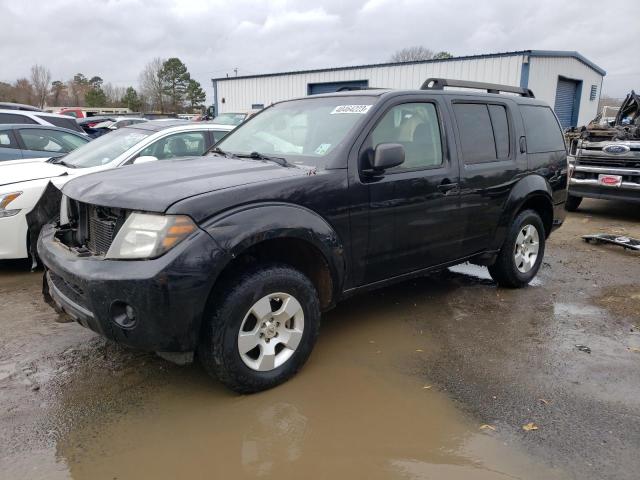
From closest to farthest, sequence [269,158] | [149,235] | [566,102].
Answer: [149,235]
[269,158]
[566,102]

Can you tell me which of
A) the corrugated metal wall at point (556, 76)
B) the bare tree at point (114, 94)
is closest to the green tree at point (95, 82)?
the bare tree at point (114, 94)

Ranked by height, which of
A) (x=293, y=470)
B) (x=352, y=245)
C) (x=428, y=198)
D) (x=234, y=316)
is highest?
(x=428, y=198)

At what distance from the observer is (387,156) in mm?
3377

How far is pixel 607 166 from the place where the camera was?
8.79m

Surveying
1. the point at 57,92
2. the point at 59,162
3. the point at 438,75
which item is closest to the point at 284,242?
the point at 59,162

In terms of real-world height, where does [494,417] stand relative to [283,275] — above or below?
below

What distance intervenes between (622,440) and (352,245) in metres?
1.89

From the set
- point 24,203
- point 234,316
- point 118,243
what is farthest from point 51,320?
point 234,316

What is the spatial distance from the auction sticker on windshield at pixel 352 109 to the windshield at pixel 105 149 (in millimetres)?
3068

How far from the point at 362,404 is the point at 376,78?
21170 millimetres

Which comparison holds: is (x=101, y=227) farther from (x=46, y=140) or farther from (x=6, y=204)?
(x=46, y=140)

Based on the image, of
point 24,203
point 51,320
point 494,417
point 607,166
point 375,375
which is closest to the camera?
point 494,417

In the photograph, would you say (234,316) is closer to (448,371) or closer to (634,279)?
(448,371)

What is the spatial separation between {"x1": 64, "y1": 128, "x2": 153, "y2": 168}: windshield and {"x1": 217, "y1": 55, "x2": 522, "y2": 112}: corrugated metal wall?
15656 mm
